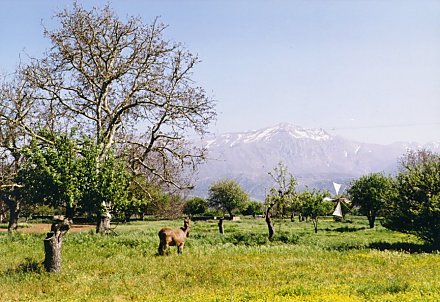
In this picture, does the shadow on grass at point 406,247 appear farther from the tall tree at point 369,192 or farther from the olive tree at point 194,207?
the olive tree at point 194,207

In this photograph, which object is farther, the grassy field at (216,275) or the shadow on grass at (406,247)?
the shadow on grass at (406,247)

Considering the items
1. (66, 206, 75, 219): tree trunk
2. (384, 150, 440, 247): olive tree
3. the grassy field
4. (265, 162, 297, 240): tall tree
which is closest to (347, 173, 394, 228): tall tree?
(265, 162, 297, 240): tall tree

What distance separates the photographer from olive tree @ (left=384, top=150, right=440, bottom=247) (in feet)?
83.8

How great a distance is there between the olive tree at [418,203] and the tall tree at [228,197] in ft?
223

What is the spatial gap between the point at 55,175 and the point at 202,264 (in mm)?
8567

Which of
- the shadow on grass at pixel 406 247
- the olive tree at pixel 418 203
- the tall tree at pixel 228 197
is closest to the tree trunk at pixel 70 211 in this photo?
the shadow on grass at pixel 406 247

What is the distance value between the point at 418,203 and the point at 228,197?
231 feet

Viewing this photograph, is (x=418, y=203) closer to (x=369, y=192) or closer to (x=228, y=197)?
(x=369, y=192)

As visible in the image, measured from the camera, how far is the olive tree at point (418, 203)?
83.8 feet

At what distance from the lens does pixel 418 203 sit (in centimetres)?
2600

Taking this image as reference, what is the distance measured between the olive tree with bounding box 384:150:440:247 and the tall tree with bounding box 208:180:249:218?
68117mm

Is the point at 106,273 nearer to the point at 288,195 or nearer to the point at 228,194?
the point at 288,195

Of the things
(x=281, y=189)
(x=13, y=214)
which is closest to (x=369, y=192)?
(x=281, y=189)

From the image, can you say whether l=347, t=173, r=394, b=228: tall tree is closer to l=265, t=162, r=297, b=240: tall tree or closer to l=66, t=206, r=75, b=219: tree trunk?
l=265, t=162, r=297, b=240: tall tree
